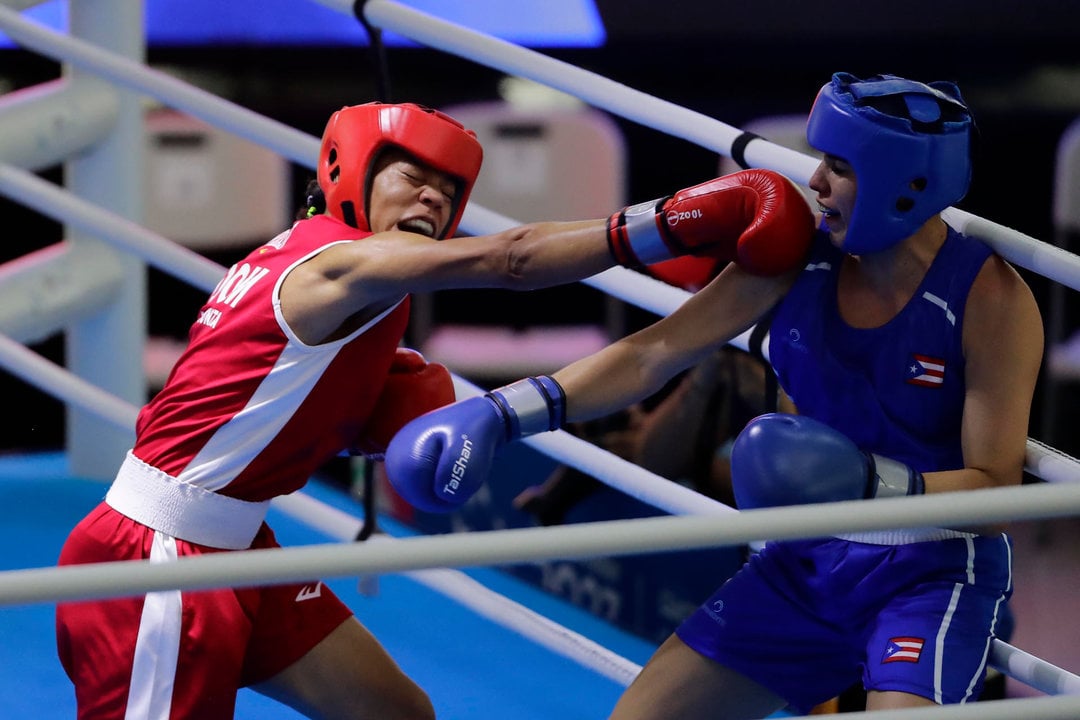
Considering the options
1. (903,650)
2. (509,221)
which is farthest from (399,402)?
(903,650)

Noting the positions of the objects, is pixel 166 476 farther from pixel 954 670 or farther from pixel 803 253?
pixel 954 670

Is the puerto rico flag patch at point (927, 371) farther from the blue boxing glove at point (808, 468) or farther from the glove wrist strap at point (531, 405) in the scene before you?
the glove wrist strap at point (531, 405)

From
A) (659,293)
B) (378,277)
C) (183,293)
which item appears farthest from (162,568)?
(183,293)

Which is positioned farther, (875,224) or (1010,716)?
(875,224)

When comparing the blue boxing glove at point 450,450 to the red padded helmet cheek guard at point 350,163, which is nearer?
the blue boxing glove at point 450,450

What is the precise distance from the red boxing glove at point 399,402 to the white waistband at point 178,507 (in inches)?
7.8

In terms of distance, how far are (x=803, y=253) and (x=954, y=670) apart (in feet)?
1.61

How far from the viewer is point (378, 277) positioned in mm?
1634

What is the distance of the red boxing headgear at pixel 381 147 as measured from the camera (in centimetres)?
180

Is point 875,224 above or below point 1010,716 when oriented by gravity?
above

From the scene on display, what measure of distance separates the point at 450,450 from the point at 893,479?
1.56ft

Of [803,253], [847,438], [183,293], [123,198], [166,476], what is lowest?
[183,293]

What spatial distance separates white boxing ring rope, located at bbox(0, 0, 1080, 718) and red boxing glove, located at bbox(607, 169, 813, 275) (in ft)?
0.66

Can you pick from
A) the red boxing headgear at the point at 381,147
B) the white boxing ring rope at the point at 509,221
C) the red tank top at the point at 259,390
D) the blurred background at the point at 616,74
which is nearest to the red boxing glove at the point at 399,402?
the red tank top at the point at 259,390
